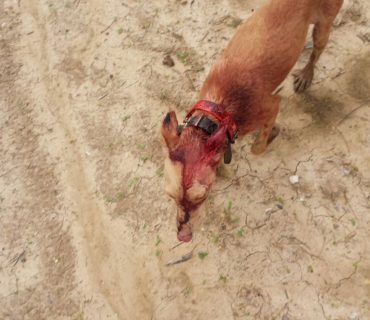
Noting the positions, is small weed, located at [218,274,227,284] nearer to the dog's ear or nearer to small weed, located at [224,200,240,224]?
small weed, located at [224,200,240,224]

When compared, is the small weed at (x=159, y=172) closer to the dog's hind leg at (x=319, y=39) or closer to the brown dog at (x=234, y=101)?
the brown dog at (x=234, y=101)

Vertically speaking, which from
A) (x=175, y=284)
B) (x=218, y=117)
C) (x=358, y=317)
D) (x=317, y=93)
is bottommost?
(x=358, y=317)

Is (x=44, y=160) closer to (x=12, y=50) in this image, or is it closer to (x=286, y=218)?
(x=12, y=50)

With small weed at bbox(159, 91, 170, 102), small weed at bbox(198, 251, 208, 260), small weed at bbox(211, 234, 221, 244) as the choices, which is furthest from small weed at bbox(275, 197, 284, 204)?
small weed at bbox(159, 91, 170, 102)

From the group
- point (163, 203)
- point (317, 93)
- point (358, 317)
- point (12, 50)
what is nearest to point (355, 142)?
point (317, 93)

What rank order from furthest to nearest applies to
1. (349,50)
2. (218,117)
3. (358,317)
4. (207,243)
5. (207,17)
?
(207,17)
(349,50)
(207,243)
(358,317)
(218,117)

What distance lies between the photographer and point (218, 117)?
369cm

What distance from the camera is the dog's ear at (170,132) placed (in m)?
3.67

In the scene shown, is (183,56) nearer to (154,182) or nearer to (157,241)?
(154,182)

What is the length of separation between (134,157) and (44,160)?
1127mm

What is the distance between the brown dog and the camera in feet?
11.5

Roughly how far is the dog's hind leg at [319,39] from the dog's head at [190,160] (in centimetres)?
194

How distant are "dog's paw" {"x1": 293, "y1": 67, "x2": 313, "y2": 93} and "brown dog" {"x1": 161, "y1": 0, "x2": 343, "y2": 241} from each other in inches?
28.8

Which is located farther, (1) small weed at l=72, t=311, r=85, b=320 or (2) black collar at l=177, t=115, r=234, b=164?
(1) small weed at l=72, t=311, r=85, b=320
